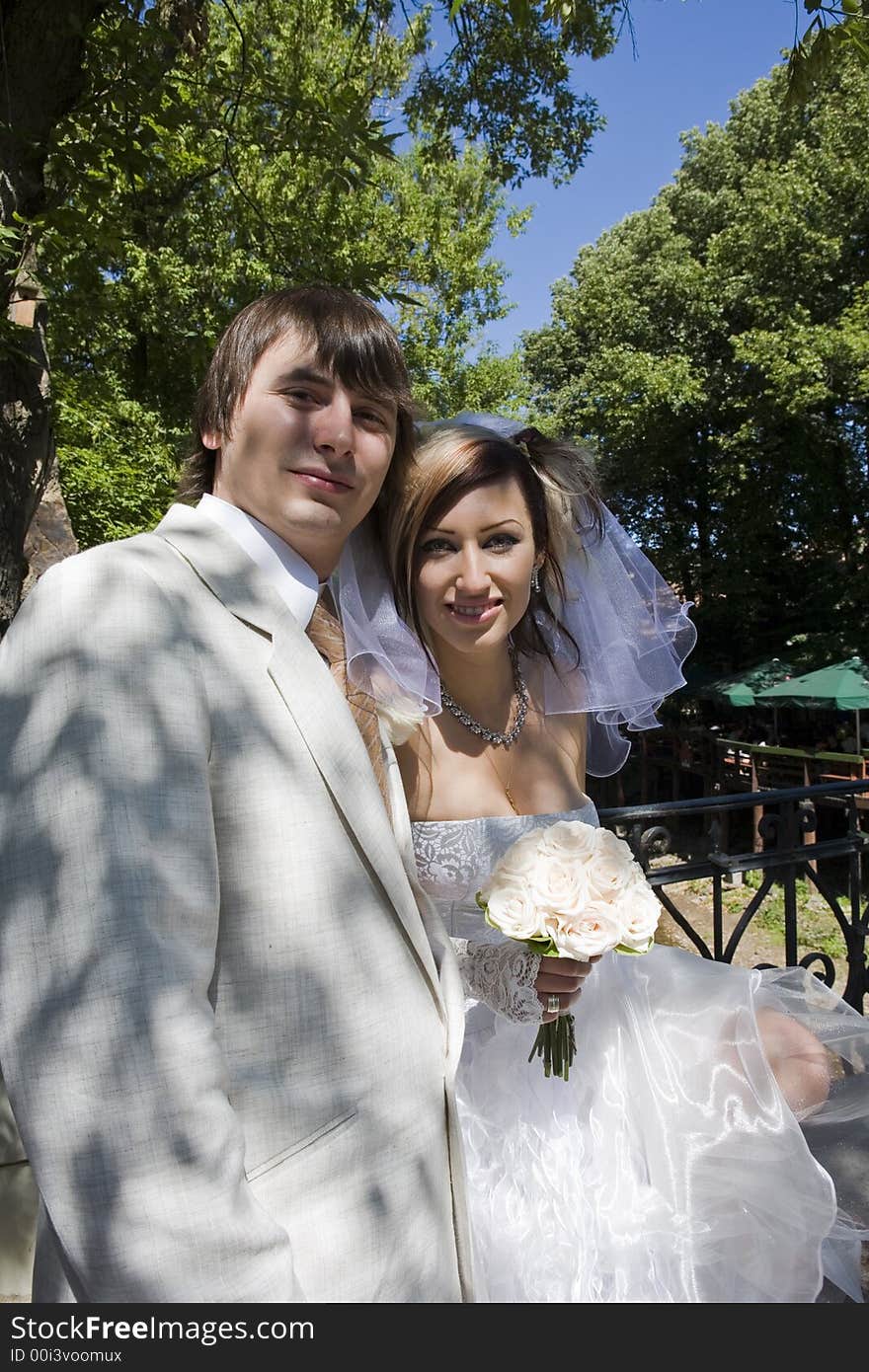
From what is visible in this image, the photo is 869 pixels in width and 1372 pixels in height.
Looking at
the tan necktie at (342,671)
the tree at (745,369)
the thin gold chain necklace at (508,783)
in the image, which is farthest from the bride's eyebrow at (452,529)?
the tree at (745,369)

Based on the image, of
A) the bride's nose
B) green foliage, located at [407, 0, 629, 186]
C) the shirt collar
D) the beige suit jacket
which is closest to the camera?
the beige suit jacket

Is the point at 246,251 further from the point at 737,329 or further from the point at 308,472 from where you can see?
the point at 737,329

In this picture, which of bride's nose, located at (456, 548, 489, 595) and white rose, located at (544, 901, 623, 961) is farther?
bride's nose, located at (456, 548, 489, 595)

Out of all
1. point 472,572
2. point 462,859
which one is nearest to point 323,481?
point 472,572

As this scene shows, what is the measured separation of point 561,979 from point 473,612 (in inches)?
40.2

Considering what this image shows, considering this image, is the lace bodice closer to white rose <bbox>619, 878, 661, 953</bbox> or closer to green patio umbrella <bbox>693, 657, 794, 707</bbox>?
white rose <bbox>619, 878, 661, 953</bbox>

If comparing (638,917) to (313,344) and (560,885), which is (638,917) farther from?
(313,344)

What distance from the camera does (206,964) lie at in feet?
3.32

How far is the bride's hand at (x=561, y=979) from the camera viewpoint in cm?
197

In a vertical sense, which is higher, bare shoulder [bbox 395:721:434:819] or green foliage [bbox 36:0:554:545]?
green foliage [bbox 36:0:554:545]

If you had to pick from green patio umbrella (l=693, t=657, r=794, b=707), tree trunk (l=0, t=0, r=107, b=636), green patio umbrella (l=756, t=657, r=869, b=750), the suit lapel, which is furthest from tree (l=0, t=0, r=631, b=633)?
green patio umbrella (l=693, t=657, r=794, b=707)

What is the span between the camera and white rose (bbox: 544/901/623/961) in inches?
73.7

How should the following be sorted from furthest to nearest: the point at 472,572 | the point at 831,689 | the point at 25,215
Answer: the point at 831,689, the point at 25,215, the point at 472,572
